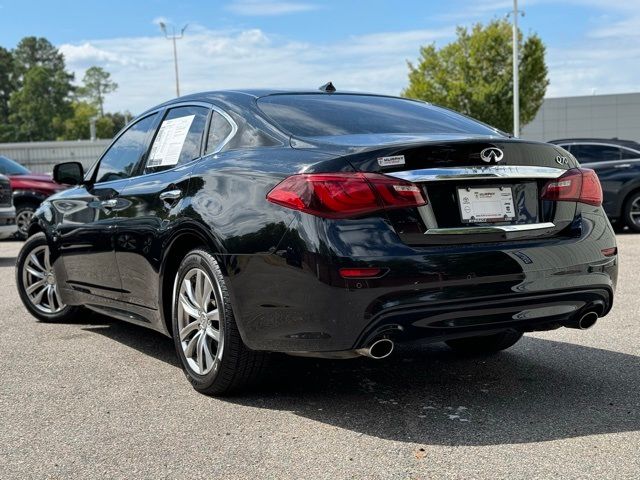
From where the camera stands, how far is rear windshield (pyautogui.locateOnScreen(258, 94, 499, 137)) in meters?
4.55

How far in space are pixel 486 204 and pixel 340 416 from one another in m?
1.23

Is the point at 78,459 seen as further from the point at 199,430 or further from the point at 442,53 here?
the point at 442,53

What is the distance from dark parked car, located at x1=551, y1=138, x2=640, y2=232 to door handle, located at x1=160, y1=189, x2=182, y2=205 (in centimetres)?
1052

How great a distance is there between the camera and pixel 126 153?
5883mm

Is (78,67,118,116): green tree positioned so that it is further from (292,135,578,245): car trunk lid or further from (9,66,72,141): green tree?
(292,135,578,245): car trunk lid

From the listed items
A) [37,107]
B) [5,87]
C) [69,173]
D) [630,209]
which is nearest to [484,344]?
[69,173]

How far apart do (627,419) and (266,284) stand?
1788 millimetres

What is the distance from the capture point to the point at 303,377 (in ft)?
16.5

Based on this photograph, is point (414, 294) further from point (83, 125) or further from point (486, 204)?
point (83, 125)

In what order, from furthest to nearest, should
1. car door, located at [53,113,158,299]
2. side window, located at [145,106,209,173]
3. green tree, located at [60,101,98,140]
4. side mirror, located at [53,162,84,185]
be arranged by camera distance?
green tree, located at [60,101,98,140], side mirror, located at [53,162,84,185], car door, located at [53,113,158,299], side window, located at [145,106,209,173]

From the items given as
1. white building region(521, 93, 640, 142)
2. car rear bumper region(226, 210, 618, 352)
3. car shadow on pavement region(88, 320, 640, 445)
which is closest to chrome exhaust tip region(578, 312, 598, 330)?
car rear bumper region(226, 210, 618, 352)

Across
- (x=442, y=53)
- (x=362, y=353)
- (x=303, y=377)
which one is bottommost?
(x=303, y=377)

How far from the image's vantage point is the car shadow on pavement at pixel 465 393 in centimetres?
397

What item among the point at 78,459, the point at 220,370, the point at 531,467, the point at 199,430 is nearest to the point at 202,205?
the point at 220,370
